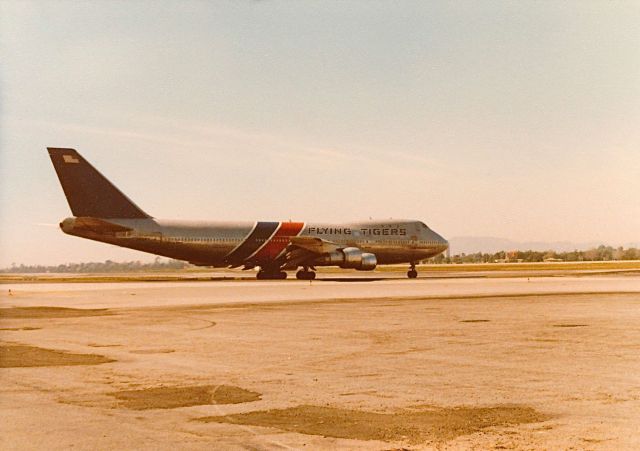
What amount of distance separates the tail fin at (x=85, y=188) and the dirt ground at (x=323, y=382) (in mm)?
30475

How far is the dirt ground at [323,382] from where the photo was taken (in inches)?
275

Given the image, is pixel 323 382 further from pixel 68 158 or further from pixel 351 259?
pixel 68 158

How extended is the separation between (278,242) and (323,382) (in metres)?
43.9

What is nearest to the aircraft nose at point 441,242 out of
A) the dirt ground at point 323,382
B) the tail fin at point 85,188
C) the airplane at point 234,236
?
the airplane at point 234,236

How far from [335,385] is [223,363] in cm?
292

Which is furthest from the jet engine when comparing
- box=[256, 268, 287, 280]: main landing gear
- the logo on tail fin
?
the logo on tail fin

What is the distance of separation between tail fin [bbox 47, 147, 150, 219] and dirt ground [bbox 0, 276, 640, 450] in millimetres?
30475

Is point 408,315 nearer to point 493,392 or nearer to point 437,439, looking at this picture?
point 493,392

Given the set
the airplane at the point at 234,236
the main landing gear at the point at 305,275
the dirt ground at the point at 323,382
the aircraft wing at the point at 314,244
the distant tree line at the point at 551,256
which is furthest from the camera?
the distant tree line at the point at 551,256

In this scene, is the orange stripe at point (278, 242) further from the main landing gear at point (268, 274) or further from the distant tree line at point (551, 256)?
the distant tree line at point (551, 256)

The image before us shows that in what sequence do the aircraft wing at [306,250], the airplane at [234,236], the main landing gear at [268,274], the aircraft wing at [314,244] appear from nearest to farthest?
the airplane at [234,236]
the aircraft wing at [314,244]
the aircraft wing at [306,250]
the main landing gear at [268,274]

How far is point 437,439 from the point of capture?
22.3 ft

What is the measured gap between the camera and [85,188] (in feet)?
165

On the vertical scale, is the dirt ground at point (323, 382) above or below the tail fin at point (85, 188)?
below
